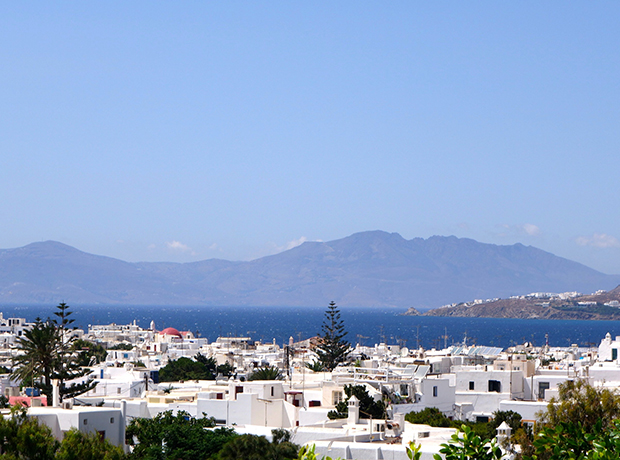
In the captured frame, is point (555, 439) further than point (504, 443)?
No

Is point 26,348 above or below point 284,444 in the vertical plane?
above

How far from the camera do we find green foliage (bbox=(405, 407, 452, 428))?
34.3 meters

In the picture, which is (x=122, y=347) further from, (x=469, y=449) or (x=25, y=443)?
(x=469, y=449)

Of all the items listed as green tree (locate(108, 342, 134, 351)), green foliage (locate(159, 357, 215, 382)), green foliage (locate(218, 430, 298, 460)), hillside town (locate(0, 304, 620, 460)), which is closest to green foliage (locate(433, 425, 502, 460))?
hillside town (locate(0, 304, 620, 460))

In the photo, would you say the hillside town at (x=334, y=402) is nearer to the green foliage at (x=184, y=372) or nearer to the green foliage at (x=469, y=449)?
the green foliage at (x=184, y=372)

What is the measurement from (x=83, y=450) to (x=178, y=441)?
22.3 ft

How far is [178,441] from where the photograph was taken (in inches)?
1083

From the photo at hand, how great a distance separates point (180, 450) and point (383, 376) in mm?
18095

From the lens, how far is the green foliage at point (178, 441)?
26.6 meters

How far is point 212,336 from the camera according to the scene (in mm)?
174625

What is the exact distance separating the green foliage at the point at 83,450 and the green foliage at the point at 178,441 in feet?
13.2

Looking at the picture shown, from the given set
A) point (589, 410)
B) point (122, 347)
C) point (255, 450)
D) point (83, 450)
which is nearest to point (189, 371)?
point (255, 450)

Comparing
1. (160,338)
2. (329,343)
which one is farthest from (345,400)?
(160,338)

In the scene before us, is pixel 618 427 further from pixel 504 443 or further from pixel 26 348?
pixel 26 348
